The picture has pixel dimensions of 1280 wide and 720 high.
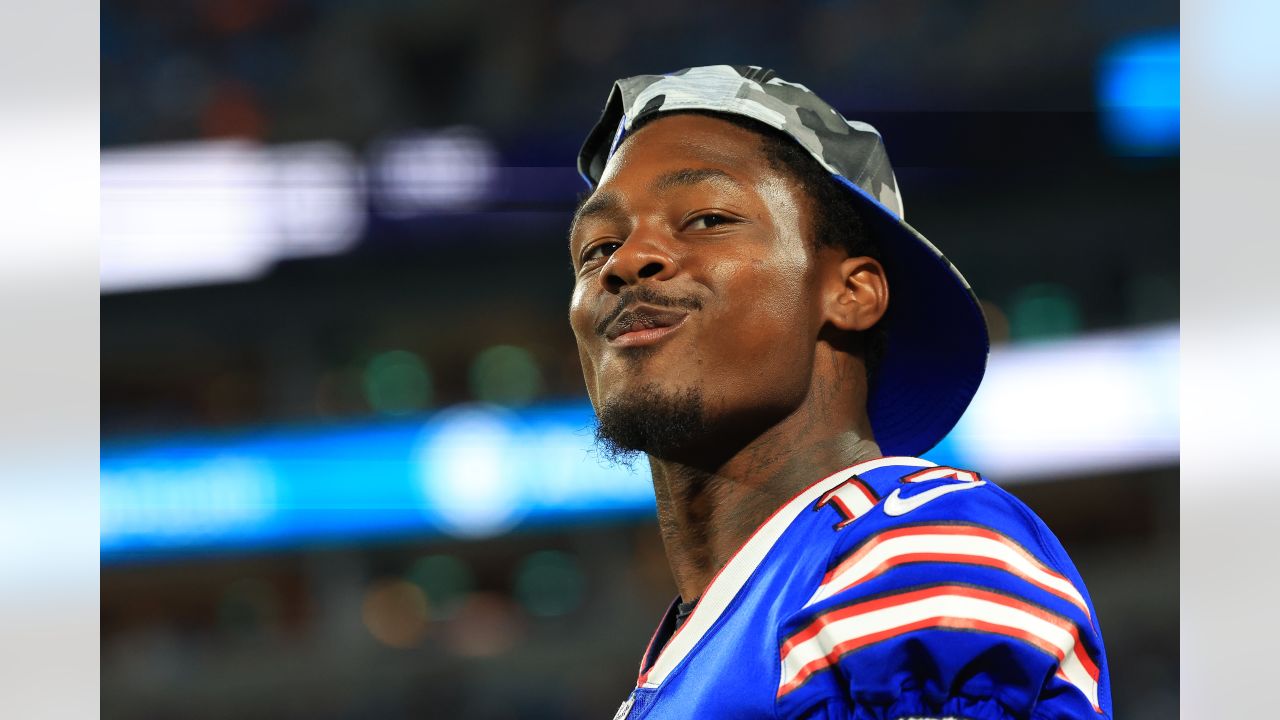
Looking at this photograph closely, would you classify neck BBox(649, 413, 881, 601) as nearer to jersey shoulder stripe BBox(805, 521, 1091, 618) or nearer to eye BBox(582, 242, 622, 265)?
eye BBox(582, 242, 622, 265)

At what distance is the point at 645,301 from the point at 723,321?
89 mm

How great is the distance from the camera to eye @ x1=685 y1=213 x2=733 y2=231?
164cm

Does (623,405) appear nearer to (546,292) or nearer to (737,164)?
(737,164)

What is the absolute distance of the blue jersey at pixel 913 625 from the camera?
1.14m

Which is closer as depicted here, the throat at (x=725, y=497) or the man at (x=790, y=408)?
the man at (x=790, y=408)

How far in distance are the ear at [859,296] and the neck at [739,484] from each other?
0.12 metres

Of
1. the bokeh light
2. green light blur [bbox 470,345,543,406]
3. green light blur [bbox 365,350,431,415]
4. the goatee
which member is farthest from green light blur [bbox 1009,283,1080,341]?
the goatee

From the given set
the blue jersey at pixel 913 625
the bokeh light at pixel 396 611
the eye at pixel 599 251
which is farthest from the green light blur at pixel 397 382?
the blue jersey at pixel 913 625

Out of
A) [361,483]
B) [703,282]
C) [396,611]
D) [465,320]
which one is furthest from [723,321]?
[465,320]

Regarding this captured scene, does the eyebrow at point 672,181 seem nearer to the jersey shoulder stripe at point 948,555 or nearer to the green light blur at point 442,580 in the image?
the jersey shoulder stripe at point 948,555

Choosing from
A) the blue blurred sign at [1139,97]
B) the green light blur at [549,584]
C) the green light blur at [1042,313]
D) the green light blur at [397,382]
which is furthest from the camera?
the green light blur at [1042,313]

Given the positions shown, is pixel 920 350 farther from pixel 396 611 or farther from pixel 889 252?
pixel 396 611
